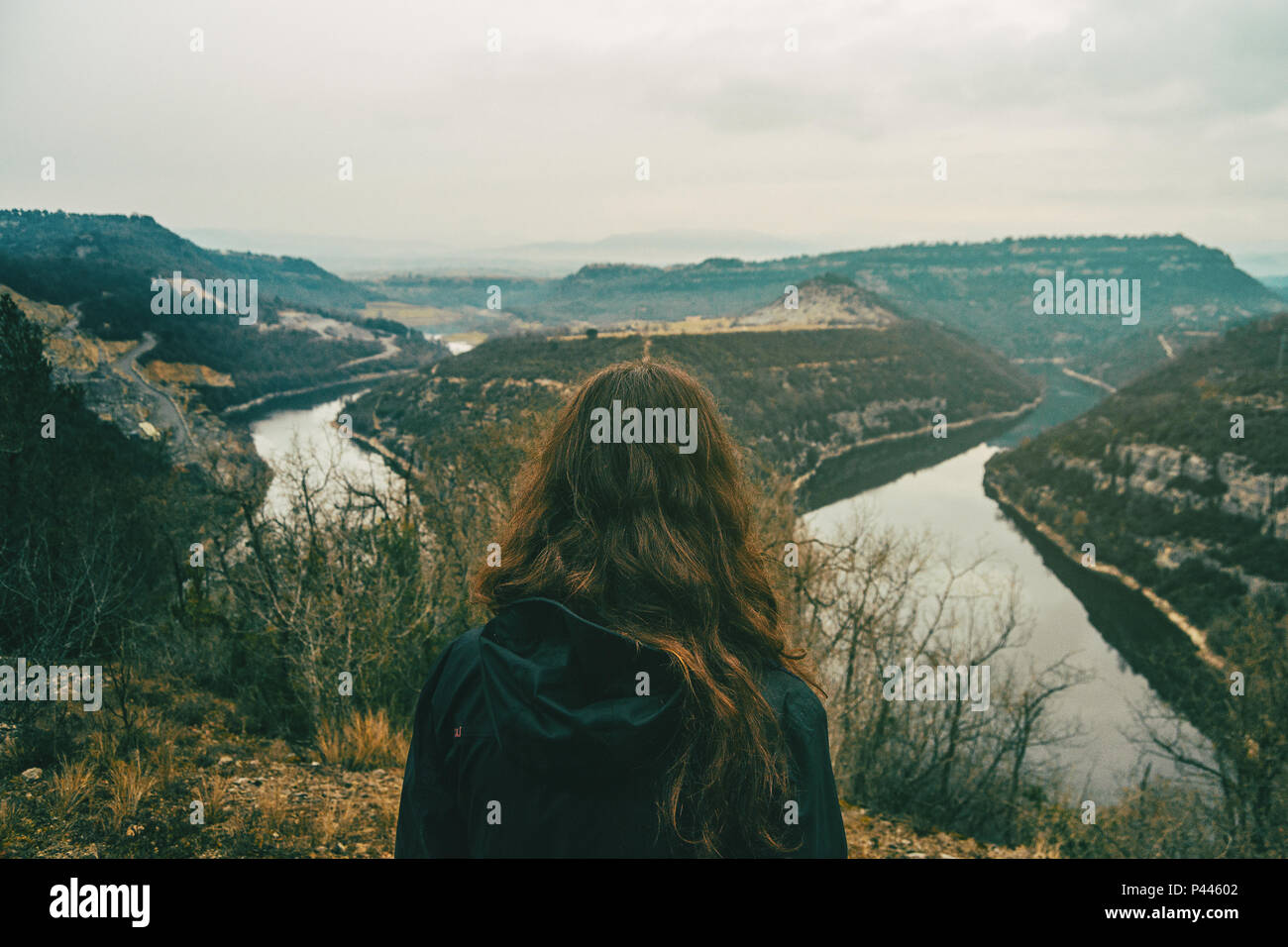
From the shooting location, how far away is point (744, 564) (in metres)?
1.59

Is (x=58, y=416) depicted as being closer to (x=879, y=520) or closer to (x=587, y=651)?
(x=587, y=651)

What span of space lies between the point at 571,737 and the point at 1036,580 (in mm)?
56657

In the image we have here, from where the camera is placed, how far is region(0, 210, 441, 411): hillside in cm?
3834

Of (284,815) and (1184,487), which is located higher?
(284,815)

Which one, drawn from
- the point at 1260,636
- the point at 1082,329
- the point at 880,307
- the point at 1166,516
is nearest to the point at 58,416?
the point at 1260,636

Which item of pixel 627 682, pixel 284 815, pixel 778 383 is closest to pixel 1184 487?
pixel 778 383

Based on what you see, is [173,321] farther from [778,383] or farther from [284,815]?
[284,815]

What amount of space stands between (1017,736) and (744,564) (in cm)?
2559

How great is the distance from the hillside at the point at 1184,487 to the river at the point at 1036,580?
10.2 feet

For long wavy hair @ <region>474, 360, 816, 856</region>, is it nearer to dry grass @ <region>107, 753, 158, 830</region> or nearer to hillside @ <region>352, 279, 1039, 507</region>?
dry grass @ <region>107, 753, 158, 830</region>

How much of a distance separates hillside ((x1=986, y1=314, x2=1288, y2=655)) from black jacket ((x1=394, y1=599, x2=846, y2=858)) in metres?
42.7

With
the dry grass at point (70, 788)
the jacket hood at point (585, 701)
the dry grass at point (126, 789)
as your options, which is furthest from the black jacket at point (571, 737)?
the dry grass at point (70, 788)

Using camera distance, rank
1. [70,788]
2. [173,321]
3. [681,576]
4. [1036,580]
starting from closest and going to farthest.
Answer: [681,576], [70,788], [1036,580], [173,321]

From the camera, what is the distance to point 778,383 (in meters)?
79.9
